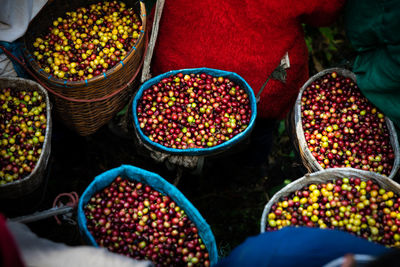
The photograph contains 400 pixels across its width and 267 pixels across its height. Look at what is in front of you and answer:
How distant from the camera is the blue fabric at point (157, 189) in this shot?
1.88 metres

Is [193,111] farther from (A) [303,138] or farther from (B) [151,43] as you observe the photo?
(A) [303,138]

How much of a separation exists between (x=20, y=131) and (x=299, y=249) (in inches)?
72.7

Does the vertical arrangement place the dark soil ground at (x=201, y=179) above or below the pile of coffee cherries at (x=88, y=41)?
below

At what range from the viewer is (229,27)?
7.77ft

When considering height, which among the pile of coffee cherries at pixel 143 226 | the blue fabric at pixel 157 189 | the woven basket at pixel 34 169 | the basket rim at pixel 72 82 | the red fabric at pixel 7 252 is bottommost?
the pile of coffee cherries at pixel 143 226

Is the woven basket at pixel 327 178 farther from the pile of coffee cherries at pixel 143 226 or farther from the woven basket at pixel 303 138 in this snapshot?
the pile of coffee cherries at pixel 143 226

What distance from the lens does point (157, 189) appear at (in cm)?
210

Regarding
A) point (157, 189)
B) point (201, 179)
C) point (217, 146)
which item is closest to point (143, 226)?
point (157, 189)

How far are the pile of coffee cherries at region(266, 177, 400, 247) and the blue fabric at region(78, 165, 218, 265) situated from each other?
40 centimetres

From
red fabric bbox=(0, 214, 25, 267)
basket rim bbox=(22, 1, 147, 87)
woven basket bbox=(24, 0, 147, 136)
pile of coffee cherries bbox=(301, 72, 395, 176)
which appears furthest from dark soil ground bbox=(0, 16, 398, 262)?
red fabric bbox=(0, 214, 25, 267)

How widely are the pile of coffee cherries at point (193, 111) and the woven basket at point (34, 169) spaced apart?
0.63m

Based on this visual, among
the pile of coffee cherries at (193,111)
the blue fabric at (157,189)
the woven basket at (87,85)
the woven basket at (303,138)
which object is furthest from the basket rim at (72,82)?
the woven basket at (303,138)

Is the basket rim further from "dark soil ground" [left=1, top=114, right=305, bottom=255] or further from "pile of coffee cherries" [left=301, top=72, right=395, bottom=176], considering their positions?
"pile of coffee cherries" [left=301, top=72, right=395, bottom=176]

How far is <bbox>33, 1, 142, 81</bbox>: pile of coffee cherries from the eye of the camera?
2.22 meters
